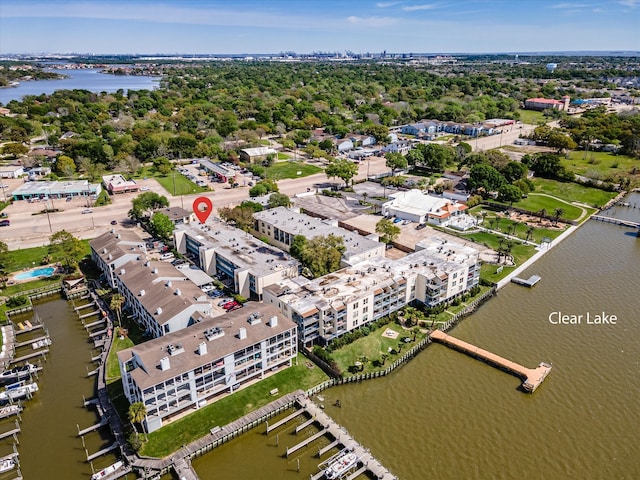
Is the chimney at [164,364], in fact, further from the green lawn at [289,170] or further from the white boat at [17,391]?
the green lawn at [289,170]

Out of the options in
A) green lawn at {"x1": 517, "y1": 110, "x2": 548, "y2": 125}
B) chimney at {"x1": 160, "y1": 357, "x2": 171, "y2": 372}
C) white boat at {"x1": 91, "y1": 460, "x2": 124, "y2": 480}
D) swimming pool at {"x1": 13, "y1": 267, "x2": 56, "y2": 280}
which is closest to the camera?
white boat at {"x1": 91, "y1": 460, "x2": 124, "y2": 480}

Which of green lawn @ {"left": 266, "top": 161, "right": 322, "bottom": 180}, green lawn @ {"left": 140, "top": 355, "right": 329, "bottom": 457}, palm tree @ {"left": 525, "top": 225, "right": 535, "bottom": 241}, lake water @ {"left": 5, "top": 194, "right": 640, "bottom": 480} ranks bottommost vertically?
lake water @ {"left": 5, "top": 194, "right": 640, "bottom": 480}

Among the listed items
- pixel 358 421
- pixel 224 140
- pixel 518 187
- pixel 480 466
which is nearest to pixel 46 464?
pixel 358 421

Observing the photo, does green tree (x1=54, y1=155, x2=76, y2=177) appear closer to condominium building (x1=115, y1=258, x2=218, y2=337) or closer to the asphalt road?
the asphalt road

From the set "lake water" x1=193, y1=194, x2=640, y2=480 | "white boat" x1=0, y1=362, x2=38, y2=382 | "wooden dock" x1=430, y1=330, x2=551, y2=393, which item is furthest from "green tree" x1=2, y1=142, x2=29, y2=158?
"wooden dock" x1=430, y1=330, x2=551, y2=393

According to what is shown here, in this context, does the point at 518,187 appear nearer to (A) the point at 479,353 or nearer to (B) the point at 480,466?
(A) the point at 479,353

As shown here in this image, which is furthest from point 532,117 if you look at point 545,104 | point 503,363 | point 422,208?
point 503,363

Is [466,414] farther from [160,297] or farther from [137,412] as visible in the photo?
[160,297]
